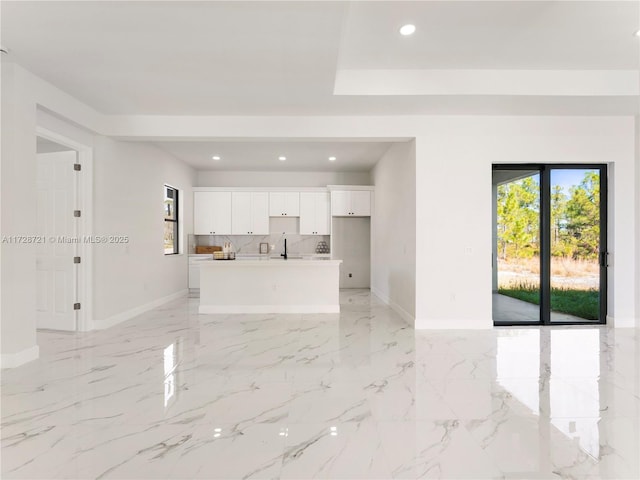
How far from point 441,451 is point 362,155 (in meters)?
5.61

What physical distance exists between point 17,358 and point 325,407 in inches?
116

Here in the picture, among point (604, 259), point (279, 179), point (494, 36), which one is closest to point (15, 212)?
point (494, 36)

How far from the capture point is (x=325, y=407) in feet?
8.33

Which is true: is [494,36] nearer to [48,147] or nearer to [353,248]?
[48,147]

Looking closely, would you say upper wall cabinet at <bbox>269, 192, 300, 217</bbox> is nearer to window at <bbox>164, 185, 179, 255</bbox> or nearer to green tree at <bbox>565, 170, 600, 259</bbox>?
window at <bbox>164, 185, 179, 255</bbox>

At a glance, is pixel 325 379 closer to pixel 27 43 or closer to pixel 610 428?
pixel 610 428

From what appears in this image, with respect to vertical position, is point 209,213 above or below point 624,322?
above

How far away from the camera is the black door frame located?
4.92 meters

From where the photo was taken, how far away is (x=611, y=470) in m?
1.86

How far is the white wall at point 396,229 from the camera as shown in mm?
4978

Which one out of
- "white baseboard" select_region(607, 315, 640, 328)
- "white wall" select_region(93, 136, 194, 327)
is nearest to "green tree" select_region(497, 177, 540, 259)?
"white baseboard" select_region(607, 315, 640, 328)

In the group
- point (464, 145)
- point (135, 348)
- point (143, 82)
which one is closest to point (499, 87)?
point (464, 145)

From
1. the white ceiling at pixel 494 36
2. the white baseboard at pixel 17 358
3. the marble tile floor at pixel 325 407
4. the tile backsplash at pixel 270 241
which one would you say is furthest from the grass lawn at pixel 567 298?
the white baseboard at pixel 17 358

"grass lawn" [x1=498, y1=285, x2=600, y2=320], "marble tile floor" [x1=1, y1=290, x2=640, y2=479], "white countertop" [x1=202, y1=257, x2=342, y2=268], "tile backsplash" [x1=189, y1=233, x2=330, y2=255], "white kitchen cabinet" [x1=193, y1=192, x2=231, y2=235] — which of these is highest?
"white kitchen cabinet" [x1=193, y1=192, x2=231, y2=235]
